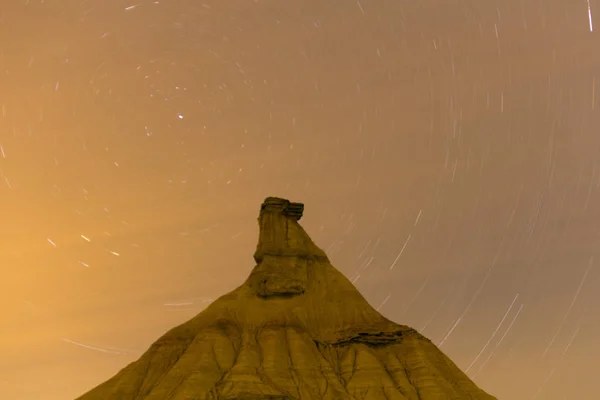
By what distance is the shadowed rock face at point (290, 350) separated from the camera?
78500mm

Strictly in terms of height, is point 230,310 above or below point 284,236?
below

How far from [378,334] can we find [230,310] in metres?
17.9

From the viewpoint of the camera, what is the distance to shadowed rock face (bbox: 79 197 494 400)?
78.5 meters

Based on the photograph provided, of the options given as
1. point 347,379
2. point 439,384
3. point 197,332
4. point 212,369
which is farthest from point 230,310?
point 439,384

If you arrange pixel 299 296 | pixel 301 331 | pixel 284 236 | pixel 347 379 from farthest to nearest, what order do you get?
pixel 284 236, pixel 299 296, pixel 301 331, pixel 347 379

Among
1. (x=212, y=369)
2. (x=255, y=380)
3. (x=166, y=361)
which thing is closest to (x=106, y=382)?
(x=166, y=361)

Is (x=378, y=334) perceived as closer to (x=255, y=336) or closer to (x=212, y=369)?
(x=255, y=336)

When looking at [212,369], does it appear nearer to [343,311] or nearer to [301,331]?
[301,331]

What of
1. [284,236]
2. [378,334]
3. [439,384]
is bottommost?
[439,384]

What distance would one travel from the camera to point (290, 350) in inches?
3287

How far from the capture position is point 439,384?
3201 inches

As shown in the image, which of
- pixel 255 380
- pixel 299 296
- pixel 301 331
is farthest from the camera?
pixel 299 296

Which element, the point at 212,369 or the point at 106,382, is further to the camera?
the point at 106,382

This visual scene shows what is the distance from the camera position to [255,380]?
7644 cm
